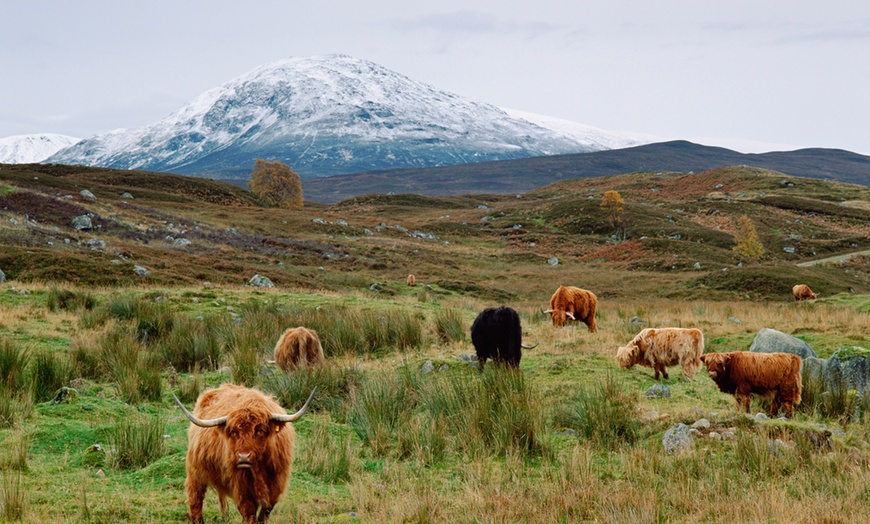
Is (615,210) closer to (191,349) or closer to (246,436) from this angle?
(191,349)

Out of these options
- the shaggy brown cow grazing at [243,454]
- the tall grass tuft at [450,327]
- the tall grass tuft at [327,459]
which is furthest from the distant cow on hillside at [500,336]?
the shaggy brown cow grazing at [243,454]

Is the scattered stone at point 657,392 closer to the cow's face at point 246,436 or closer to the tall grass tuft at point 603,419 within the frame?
the tall grass tuft at point 603,419

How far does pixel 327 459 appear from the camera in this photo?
19.6 ft

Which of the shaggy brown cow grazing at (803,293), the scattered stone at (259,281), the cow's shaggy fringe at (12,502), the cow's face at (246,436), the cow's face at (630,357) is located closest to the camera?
the cow's face at (246,436)

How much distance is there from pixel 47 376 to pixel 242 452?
6.14 m

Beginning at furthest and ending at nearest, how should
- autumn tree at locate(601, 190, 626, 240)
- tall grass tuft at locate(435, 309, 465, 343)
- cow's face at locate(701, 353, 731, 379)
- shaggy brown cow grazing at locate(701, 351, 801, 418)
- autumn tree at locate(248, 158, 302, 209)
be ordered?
autumn tree at locate(248, 158, 302, 209), autumn tree at locate(601, 190, 626, 240), tall grass tuft at locate(435, 309, 465, 343), cow's face at locate(701, 353, 731, 379), shaggy brown cow grazing at locate(701, 351, 801, 418)

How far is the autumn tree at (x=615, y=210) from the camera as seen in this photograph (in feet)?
204

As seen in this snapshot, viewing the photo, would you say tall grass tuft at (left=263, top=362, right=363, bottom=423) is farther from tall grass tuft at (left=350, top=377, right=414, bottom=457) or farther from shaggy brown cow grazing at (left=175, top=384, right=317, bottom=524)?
shaggy brown cow grazing at (left=175, top=384, right=317, bottom=524)

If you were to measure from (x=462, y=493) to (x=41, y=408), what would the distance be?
5.39 metres

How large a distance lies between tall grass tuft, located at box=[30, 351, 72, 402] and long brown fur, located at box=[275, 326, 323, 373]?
9.82 ft

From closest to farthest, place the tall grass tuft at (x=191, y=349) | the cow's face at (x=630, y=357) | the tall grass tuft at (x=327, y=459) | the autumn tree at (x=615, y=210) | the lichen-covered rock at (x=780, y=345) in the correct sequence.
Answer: the tall grass tuft at (x=327, y=459)
the cow's face at (x=630, y=357)
the lichen-covered rock at (x=780, y=345)
the tall grass tuft at (x=191, y=349)
the autumn tree at (x=615, y=210)

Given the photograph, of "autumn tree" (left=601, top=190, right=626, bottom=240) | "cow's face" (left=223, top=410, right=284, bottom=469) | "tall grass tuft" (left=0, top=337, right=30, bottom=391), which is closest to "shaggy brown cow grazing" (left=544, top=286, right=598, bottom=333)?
"tall grass tuft" (left=0, top=337, right=30, bottom=391)

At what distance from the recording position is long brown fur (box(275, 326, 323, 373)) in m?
10.1

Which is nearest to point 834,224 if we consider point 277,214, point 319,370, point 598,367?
point 277,214
